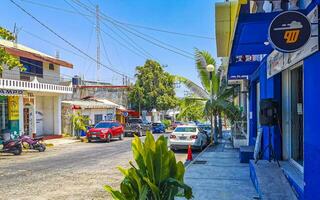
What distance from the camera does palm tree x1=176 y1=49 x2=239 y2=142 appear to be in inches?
803

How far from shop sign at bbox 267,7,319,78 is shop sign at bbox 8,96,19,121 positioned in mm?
18901

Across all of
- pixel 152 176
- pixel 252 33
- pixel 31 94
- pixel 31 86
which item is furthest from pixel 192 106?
pixel 152 176

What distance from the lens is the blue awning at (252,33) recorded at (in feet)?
19.7

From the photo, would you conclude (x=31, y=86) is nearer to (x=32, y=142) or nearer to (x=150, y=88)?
(x=32, y=142)

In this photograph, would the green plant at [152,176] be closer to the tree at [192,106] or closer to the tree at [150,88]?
the tree at [192,106]

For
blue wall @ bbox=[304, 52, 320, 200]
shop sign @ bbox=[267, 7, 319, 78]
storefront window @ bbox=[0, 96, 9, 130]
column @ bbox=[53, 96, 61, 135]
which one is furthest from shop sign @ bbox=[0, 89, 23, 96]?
blue wall @ bbox=[304, 52, 320, 200]

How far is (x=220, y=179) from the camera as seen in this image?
9.71 m

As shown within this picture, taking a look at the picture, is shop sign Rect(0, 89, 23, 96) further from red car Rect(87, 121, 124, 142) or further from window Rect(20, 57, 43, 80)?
red car Rect(87, 121, 124, 142)

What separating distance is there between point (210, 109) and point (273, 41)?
15957mm

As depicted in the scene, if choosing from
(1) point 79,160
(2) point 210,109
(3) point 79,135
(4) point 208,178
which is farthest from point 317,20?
(3) point 79,135

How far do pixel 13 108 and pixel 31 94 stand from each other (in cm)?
266

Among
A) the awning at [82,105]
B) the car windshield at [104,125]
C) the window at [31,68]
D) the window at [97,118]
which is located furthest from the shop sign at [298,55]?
the window at [97,118]

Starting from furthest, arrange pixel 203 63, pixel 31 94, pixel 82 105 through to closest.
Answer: pixel 82 105 < pixel 31 94 < pixel 203 63

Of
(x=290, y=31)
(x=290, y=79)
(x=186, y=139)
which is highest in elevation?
(x=290, y=31)
